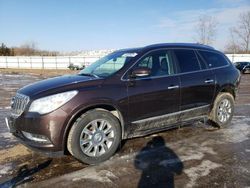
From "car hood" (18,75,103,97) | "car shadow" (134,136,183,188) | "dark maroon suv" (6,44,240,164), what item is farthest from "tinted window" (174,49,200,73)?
"car hood" (18,75,103,97)

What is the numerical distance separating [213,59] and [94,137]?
135 inches

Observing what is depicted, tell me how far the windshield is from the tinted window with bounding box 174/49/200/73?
1.00 m

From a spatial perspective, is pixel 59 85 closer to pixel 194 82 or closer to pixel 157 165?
pixel 157 165

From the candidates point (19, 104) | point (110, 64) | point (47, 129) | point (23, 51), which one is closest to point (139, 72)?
point (110, 64)

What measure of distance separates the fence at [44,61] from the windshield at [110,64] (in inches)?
1828

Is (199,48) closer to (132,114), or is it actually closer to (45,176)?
(132,114)

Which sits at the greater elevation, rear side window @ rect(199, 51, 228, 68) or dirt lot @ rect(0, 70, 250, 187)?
rear side window @ rect(199, 51, 228, 68)

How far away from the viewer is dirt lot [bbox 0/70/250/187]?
386 centimetres

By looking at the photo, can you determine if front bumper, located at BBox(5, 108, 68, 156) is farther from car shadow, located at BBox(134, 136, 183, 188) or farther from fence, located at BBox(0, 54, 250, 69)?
fence, located at BBox(0, 54, 250, 69)

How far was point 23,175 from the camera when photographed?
413 cm

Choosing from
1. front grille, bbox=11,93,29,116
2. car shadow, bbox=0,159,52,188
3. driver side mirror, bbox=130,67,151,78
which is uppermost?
driver side mirror, bbox=130,67,151,78

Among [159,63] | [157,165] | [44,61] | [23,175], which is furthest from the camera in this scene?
[44,61]

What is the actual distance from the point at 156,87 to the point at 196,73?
1.18 metres

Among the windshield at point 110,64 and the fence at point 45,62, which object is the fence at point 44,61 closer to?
the fence at point 45,62
